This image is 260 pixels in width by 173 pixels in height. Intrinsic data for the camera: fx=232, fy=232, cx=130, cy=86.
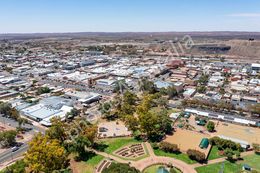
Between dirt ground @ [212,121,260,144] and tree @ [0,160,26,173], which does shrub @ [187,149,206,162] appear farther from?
tree @ [0,160,26,173]

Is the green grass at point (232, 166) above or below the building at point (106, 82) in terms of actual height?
below

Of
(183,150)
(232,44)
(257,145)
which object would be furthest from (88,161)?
(232,44)

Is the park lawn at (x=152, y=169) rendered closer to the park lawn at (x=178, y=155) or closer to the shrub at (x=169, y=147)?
the park lawn at (x=178, y=155)

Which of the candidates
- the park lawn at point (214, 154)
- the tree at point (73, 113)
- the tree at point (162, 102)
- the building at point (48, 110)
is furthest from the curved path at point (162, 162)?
the building at point (48, 110)

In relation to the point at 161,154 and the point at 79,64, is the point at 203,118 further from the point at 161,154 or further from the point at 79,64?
the point at 79,64

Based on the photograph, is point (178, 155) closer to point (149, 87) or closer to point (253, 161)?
point (253, 161)

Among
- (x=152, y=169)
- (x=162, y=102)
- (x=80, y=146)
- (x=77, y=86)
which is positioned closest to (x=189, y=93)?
(x=162, y=102)

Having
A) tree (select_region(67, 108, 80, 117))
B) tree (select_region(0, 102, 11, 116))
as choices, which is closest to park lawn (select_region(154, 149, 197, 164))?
tree (select_region(67, 108, 80, 117))
